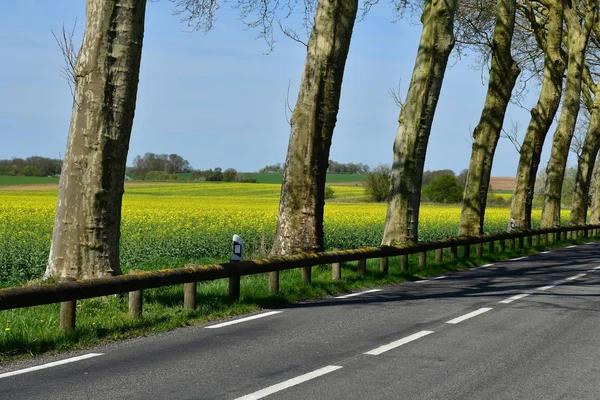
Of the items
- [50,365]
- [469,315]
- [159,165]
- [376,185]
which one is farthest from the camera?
[159,165]

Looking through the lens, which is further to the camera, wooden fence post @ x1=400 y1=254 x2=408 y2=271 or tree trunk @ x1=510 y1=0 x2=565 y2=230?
tree trunk @ x1=510 y1=0 x2=565 y2=230

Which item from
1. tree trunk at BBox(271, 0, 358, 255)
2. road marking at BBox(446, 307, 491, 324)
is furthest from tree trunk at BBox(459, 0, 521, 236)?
road marking at BBox(446, 307, 491, 324)

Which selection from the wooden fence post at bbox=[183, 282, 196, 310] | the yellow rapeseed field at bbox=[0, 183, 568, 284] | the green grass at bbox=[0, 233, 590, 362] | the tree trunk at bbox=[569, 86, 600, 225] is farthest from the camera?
the tree trunk at bbox=[569, 86, 600, 225]

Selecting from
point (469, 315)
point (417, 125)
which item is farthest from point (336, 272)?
point (417, 125)

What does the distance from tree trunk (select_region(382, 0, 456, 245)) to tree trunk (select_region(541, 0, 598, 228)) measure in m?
16.1

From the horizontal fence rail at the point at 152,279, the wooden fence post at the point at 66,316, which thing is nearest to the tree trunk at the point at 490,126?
the horizontal fence rail at the point at 152,279

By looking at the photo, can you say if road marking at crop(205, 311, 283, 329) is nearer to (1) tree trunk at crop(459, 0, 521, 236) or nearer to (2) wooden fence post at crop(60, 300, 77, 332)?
(2) wooden fence post at crop(60, 300, 77, 332)

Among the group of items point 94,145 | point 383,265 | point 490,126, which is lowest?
point 383,265

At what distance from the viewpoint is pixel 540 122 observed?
3098 cm

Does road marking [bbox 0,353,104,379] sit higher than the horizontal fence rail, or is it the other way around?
the horizontal fence rail

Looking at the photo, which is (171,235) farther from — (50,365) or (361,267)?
(50,365)

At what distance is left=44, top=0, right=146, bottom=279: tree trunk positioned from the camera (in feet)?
33.7

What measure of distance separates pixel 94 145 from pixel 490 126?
1733cm

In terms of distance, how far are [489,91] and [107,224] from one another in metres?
17.8
